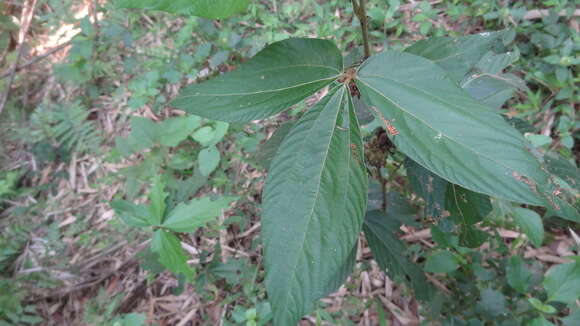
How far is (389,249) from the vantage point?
3.13 feet

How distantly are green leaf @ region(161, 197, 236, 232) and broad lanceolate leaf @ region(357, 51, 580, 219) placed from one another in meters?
0.66

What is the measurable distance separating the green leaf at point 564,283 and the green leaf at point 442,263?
0.74 ft

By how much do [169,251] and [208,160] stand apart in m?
0.48

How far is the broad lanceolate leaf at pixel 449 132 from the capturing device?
1.52 feet

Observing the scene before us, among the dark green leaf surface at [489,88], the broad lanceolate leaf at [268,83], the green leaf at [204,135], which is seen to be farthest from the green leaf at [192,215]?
the dark green leaf surface at [489,88]

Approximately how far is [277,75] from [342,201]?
0.76ft

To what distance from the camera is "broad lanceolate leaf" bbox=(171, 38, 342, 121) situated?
1.90 ft

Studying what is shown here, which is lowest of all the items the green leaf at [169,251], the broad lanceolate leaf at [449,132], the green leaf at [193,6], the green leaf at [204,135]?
the green leaf at [169,251]

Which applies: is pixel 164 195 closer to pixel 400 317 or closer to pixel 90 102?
pixel 400 317

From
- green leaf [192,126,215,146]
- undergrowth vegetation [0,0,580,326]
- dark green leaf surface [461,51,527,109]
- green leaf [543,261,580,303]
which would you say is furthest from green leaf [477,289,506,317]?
green leaf [192,126,215,146]

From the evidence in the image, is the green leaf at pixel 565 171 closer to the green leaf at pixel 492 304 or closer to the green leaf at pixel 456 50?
the green leaf at pixel 456 50

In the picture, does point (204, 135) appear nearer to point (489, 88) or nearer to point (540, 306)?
point (489, 88)

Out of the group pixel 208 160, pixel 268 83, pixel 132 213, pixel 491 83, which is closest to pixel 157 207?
pixel 132 213

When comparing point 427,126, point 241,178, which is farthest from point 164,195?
point 427,126
